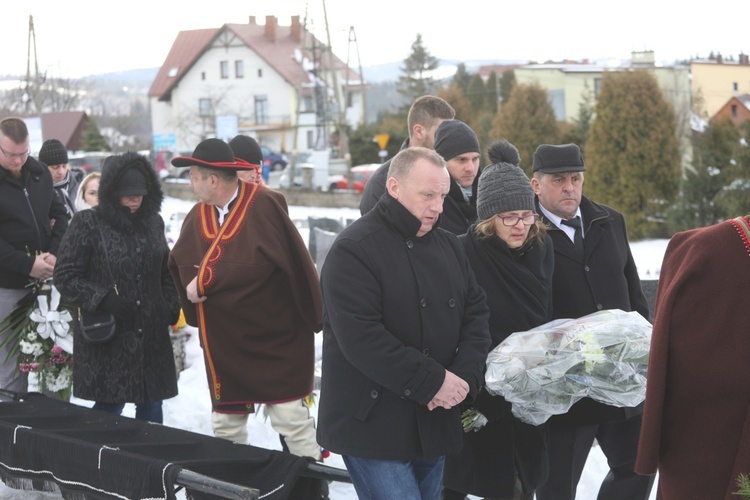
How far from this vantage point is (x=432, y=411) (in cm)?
391

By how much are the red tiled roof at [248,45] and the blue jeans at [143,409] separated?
196 feet

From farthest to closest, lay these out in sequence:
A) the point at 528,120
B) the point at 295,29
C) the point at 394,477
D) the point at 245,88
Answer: the point at 295,29, the point at 245,88, the point at 528,120, the point at 394,477

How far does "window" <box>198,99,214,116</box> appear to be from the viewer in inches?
2549

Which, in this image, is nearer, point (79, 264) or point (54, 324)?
point (79, 264)

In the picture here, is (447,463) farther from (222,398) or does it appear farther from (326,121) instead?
(326,121)

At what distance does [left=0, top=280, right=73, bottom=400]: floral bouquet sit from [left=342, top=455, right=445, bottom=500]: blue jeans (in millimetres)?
3098

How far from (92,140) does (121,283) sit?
5031 centimetres

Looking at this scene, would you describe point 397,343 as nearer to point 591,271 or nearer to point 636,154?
point 591,271

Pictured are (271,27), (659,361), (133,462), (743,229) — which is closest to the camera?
(743,229)

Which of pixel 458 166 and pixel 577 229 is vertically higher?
pixel 458 166

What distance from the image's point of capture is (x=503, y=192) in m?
4.42

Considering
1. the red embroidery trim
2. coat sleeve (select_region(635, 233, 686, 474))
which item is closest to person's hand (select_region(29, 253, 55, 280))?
coat sleeve (select_region(635, 233, 686, 474))

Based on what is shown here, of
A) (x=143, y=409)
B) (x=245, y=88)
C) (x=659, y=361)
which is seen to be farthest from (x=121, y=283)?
(x=245, y=88)

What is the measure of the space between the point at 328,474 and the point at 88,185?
3.84 meters
